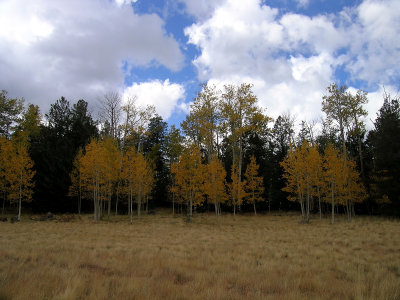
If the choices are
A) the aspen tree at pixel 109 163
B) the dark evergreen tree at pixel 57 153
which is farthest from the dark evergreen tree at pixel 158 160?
the aspen tree at pixel 109 163

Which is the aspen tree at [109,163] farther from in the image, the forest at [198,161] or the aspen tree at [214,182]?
the aspen tree at [214,182]

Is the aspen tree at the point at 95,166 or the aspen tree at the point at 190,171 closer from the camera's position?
the aspen tree at the point at 190,171

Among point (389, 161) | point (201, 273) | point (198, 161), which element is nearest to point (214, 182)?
point (198, 161)

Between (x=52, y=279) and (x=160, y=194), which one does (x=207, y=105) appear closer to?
(x=160, y=194)

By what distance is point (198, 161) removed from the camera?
80.6ft

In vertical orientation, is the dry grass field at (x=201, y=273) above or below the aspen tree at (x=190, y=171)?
below

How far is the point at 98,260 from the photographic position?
7.77m

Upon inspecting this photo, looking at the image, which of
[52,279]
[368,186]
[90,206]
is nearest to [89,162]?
[90,206]

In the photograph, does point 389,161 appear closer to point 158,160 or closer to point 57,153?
point 158,160

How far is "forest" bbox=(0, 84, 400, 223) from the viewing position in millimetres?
24516

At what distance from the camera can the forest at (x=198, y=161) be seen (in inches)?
965

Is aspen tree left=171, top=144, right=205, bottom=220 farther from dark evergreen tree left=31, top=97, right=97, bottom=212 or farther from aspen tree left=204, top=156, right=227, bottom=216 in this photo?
dark evergreen tree left=31, top=97, right=97, bottom=212

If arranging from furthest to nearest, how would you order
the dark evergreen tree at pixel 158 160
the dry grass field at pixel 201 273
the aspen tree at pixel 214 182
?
the dark evergreen tree at pixel 158 160, the aspen tree at pixel 214 182, the dry grass field at pixel 201 273

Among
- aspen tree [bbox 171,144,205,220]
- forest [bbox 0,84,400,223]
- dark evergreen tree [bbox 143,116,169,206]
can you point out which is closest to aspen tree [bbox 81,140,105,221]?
forest [bbox 0,84,400,223]
